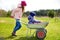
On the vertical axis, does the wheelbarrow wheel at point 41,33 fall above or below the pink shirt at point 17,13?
below

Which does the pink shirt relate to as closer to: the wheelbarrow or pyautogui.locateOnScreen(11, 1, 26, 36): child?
pyautogui.locateOnScreen(11, 1, 26, 36): child

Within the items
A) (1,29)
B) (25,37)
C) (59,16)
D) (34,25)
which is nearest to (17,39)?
(25,37)

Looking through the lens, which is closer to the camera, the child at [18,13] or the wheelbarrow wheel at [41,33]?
the wheelbarrow wheel at [41,33]

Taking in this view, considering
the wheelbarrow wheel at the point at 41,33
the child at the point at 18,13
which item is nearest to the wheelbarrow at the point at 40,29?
the wheelbarrow wheel at the point at 41,33

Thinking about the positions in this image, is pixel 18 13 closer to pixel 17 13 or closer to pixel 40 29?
pixel 17 13

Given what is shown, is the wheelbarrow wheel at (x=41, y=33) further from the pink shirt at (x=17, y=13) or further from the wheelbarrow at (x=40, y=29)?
the pink shirt at (x=17, y=13)

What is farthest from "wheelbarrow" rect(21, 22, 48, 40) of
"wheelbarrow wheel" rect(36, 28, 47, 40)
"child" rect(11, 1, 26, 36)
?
"child" rect(11, 1, 26, 36)

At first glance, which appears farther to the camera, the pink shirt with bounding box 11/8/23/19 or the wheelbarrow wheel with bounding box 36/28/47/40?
the pink shirt with bounding box 11/8/23/19

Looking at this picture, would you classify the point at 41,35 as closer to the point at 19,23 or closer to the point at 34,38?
the point at 34,38

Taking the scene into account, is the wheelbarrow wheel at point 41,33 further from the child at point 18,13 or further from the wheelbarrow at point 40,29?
the child at point 18,13

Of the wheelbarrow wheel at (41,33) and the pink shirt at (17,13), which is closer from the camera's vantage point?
the wheelbarrow wheel at (41,33)

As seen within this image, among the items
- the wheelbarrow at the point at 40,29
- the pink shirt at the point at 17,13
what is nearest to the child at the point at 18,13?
the pink shirt at the point at 17,13

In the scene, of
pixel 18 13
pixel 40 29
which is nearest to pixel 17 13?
pixel 18 13

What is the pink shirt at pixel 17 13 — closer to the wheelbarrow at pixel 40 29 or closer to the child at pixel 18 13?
the child at pixel 18 13
